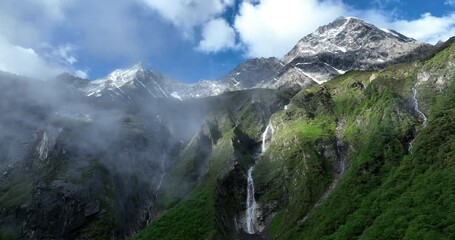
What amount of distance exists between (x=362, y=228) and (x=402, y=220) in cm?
1710

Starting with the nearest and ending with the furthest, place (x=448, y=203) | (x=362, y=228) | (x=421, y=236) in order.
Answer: (x=421, y=236), (x=448, y=203), (x=362, y=228)

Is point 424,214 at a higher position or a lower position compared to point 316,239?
lower

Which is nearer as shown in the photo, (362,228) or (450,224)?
(450,224)

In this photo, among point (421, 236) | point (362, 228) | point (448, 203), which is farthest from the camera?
point (362, 228)

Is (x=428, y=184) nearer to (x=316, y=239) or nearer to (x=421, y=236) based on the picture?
(x=421, y=236)

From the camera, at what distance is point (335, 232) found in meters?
198

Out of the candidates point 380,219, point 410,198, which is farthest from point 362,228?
point 410,198

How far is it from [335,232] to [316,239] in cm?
835

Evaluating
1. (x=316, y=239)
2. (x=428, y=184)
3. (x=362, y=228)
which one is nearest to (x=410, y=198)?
(x=428, y=184)

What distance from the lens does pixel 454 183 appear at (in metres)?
190

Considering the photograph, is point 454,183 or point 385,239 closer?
point 385,239

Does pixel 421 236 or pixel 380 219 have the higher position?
pixel 380 219

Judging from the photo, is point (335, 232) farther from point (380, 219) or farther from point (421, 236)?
point (421, 236)

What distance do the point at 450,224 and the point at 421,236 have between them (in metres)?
11.6
